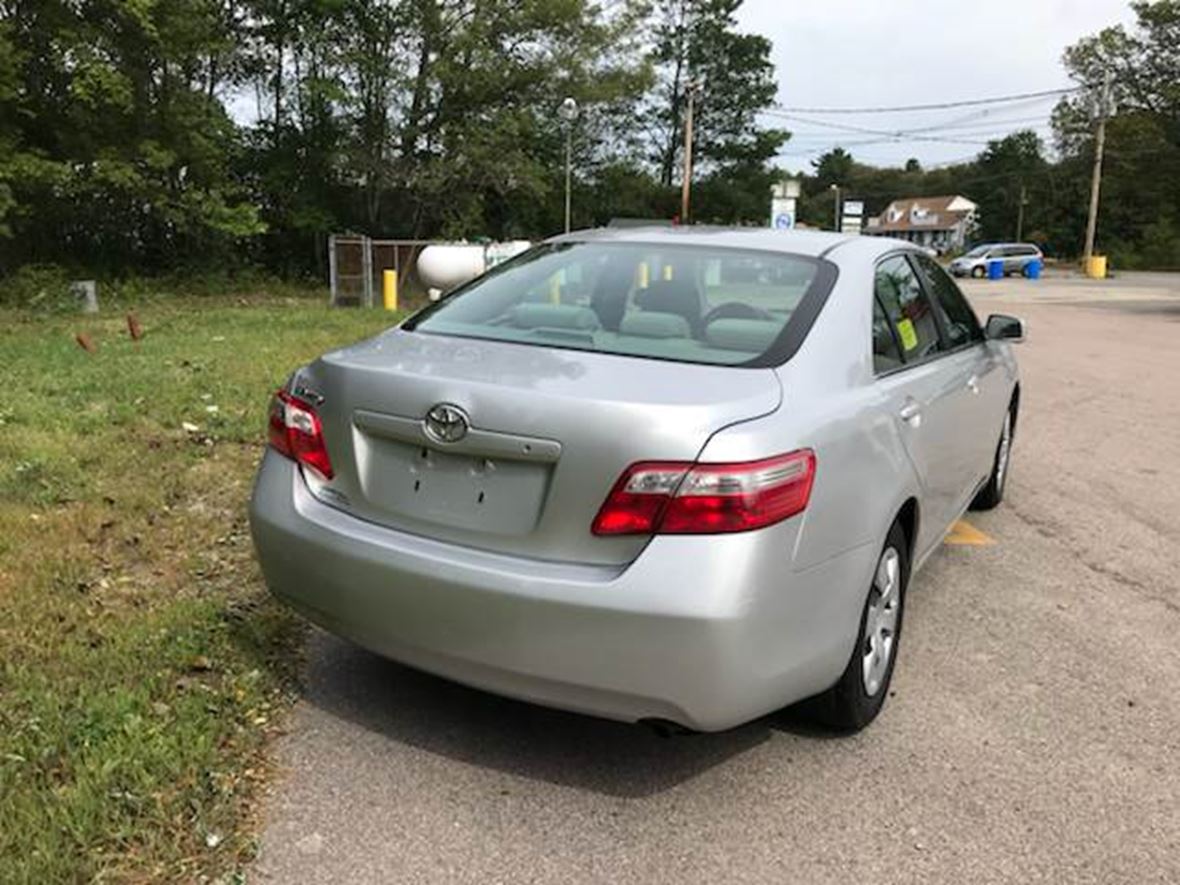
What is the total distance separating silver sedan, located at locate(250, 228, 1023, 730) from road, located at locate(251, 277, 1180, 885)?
0.98ft

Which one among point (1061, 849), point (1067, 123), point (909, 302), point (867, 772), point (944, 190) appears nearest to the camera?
point (1061, 849)

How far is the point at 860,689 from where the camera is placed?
326cm

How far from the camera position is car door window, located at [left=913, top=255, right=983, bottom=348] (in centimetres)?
461

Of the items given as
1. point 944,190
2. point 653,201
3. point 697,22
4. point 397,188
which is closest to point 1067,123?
point 697,22

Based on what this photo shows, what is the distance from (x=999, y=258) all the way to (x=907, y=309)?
5052 centimetres

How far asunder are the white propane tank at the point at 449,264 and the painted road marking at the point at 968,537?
16.5m

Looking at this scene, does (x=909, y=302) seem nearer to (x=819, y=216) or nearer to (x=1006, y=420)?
(x=1006, y=420)

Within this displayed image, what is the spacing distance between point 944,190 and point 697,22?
80.2 m

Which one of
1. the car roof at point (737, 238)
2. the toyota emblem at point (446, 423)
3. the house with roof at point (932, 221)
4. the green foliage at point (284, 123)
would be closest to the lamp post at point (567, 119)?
the green foliage at point (284, 123)

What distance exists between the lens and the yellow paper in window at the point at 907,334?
12.8ft

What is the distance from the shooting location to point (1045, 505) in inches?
244

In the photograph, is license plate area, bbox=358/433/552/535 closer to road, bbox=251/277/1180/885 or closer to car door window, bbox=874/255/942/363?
road, bbox=251/277/1180/885

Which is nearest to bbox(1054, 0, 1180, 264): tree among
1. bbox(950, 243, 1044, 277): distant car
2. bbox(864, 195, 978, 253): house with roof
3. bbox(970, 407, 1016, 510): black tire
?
bbox(950, 243, 1044, 277): distant car

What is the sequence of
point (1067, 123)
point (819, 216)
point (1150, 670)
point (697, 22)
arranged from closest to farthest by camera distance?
point (1150, 670), point (697, 22), point (1067, 123), point (819, 216)
